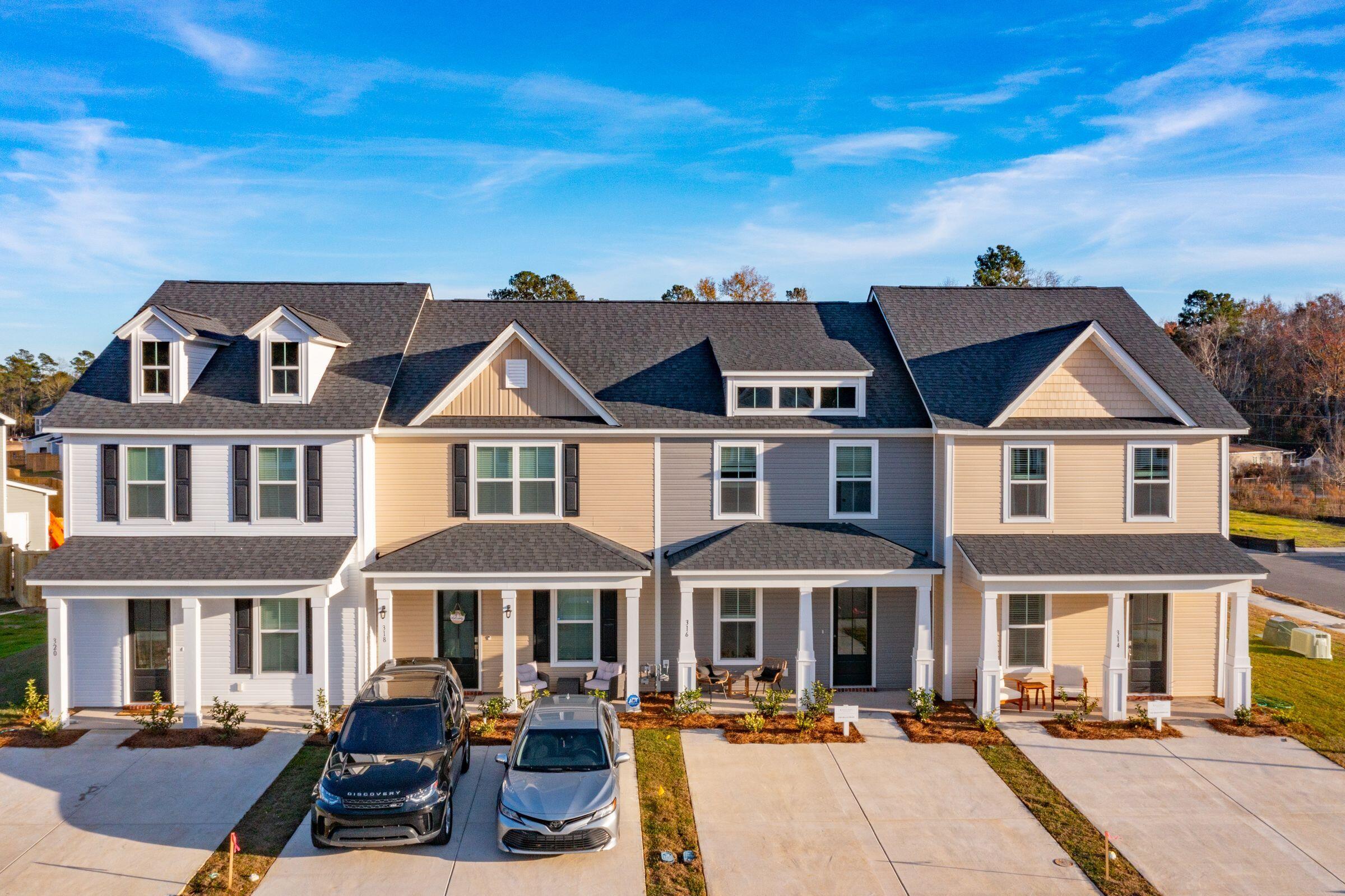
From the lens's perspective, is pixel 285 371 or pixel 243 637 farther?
pixel 285 371

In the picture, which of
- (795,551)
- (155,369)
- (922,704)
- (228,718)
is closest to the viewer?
(228,718)

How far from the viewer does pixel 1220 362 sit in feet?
239

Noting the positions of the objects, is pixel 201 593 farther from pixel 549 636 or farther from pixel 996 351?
pixel 996 351

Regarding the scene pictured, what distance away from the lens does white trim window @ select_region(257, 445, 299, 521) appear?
16672 mm

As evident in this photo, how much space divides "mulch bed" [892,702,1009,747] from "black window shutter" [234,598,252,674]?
13236 mm

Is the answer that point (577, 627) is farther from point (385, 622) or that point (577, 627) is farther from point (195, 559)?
point (195, 559)

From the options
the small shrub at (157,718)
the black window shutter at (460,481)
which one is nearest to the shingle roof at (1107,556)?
the black window shutter at (460,481)

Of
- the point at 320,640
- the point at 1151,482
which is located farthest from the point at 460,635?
the point at 1151,482

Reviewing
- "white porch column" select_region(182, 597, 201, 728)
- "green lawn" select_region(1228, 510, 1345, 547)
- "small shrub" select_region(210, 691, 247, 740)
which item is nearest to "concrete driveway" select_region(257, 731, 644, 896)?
"small shrub" select_region(210, 691, 247, 740)

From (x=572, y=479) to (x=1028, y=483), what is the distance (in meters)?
9.88

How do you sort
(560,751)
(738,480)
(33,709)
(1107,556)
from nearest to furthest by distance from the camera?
(560,751) → (33,709) → (1107,556) → (738,480)

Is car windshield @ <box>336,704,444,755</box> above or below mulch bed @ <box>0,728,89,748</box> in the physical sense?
above

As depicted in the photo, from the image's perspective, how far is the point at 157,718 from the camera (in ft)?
49.8

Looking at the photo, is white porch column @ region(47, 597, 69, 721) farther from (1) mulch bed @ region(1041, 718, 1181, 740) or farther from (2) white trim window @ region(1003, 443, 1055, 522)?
(2) white trim window @ region(1003, 443, 1055, 522)
